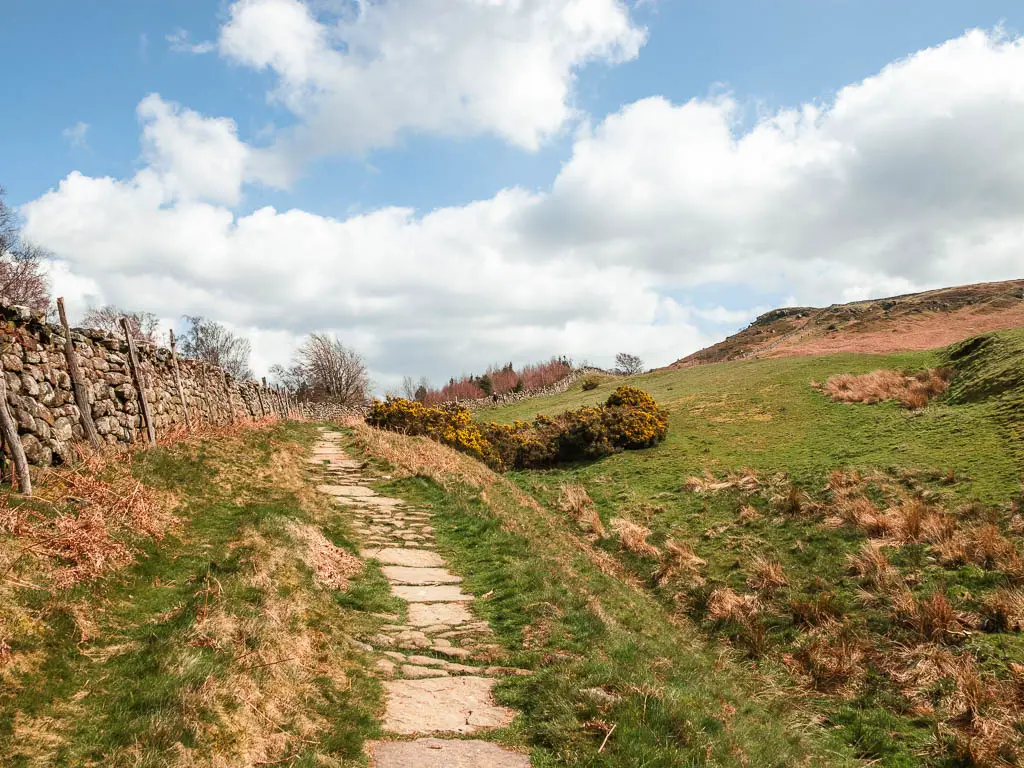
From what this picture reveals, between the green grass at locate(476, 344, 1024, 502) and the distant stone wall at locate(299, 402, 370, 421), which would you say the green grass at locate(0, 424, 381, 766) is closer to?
the green grass at locate(476, 344, 1024, 502)

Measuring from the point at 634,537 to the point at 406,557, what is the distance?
6776mm

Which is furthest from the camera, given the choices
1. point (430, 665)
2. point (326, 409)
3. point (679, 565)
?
point (326, 409)

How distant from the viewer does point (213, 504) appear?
9414 millimetres

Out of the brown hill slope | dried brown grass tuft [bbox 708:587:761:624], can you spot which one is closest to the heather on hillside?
the brown hill slope

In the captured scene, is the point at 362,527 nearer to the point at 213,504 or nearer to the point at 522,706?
the point at 213,504

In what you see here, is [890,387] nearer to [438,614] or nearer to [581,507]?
[581,507]

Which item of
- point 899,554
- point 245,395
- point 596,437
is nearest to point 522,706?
point 899,554

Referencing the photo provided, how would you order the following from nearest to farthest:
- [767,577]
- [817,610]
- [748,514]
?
[817,610] < [767,577] < [748,514]

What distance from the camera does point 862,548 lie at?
11.2 meters

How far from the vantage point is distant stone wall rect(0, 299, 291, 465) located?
27.5ft

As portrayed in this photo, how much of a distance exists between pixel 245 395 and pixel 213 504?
17.9m

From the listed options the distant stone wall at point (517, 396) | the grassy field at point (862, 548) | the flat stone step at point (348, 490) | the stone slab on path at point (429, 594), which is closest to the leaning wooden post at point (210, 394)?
the flat stone step at point (348, 490)

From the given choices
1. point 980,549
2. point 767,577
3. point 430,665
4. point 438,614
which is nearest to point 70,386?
point 438,614

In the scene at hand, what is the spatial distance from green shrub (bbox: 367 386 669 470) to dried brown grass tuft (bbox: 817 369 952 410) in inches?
281
